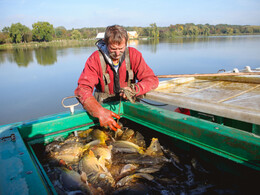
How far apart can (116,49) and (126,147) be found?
1657mm

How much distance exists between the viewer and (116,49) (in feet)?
11.2

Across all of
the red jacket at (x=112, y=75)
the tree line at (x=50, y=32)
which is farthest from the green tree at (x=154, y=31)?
the red jacket at (x=112, y=75)

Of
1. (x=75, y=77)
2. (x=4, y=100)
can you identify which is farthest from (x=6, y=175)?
(x=75, y=77)

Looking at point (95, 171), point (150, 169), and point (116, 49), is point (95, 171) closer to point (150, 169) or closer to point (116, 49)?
point (150, 169)

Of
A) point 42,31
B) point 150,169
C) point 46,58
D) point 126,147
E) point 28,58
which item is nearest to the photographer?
point 150,169

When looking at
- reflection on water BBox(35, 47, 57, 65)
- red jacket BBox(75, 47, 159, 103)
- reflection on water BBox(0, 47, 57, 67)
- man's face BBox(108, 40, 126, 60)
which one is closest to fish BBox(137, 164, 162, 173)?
red jacket BBox(75, 47, 159, 103)

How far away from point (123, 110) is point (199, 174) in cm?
169

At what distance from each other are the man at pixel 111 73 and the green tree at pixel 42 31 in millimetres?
90357

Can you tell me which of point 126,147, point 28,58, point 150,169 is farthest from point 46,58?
point 150,169

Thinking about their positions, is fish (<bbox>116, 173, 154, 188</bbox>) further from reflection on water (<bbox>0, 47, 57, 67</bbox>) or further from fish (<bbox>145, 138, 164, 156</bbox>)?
reflection on water (<bbox>0, 47, 57, 67</bbox>)

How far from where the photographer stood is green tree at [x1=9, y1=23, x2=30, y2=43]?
3034 inches

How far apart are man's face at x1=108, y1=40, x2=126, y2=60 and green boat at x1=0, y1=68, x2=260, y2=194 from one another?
859 mm

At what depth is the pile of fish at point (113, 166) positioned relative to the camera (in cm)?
241

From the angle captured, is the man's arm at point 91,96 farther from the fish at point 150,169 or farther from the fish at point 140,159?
the fish at point 150,169
